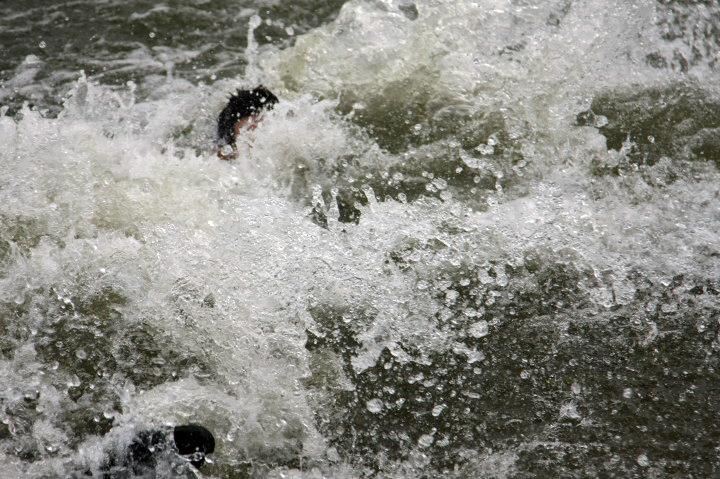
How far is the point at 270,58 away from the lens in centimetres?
372

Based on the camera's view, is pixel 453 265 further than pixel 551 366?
Yes

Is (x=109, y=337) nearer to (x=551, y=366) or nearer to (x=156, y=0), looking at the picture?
(x=551, y=366)

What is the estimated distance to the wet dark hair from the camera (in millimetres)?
3025

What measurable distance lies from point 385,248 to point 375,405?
667 millimetres

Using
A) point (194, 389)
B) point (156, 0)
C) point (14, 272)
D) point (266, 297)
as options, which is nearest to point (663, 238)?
point (266, 297)

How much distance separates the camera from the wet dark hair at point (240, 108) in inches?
119

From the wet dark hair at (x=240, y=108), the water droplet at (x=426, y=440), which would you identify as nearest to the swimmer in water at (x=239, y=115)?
the wet dark hair at (x=240, y=108)

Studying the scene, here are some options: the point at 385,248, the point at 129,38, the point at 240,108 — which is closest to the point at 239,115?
the point at 240,108

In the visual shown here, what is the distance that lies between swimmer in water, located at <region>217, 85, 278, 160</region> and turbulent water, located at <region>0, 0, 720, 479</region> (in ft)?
0.22

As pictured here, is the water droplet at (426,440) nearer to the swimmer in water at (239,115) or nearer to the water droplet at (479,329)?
the water droplet at (479,329)

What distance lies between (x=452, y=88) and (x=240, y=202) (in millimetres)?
1283

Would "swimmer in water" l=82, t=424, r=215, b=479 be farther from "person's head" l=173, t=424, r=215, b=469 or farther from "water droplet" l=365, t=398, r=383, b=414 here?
"water droplet" l=365, t=398, r=383, b=414

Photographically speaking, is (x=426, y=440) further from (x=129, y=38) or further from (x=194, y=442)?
(x=129, y=38)

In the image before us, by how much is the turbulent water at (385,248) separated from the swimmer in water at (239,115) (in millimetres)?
68
